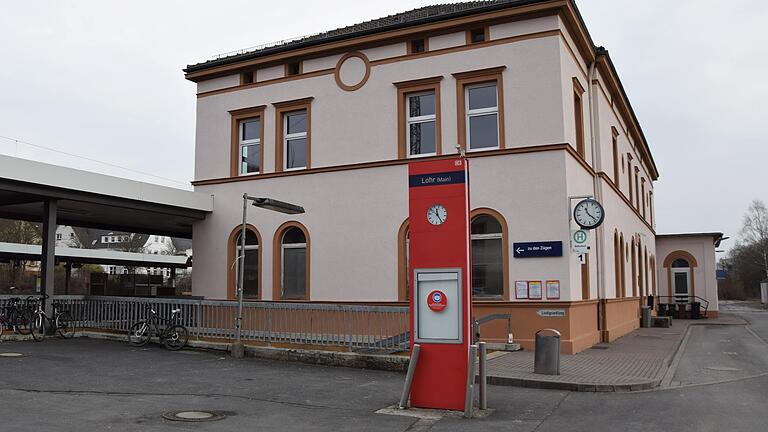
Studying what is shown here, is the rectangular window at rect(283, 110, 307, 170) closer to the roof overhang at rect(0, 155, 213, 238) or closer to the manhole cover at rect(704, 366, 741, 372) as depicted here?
the roof overhang at rect(0, 155, 213, 238)

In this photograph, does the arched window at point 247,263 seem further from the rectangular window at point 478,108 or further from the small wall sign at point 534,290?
the small wall sign at point 534,290

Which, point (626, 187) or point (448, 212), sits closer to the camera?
point (448, 212)

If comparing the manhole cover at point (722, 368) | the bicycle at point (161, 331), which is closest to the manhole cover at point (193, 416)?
the bicycle at point (161, 331)

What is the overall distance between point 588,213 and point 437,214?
25.6 ft

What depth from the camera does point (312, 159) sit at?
19797 millimetres

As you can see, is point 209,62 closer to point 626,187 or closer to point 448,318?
point 448,318

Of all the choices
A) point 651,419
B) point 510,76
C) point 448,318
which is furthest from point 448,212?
point 510,76

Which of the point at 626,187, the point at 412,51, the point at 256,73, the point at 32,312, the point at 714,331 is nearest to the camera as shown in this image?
Result: the point at 32,312

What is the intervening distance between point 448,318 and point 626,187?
22.0 meters

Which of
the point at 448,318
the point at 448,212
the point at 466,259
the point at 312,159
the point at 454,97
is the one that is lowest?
the point at 448,318

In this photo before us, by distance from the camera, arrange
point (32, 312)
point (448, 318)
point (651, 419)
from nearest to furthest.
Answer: point (651, 419)
point (448, 318)
point (32, 312)

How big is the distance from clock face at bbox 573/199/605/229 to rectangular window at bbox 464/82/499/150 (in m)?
2.74

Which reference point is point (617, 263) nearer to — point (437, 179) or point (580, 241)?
point (580, 241)

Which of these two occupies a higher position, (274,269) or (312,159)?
(312,159)
